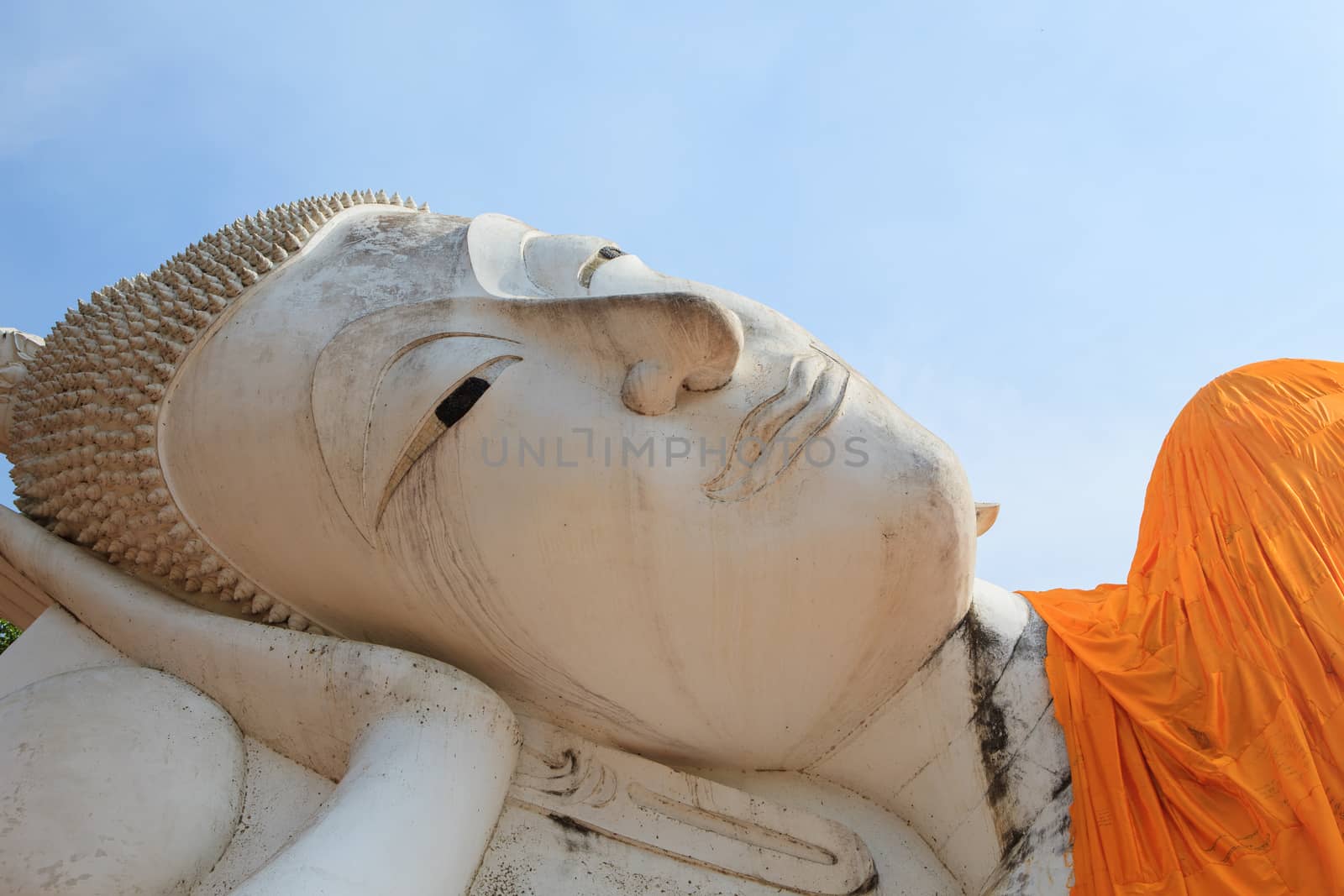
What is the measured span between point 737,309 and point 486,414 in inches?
30.5

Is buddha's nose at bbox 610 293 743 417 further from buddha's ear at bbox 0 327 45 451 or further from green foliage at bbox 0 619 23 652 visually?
green foliage at bbox 0 619 23 652

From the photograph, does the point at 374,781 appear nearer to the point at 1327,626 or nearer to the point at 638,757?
the point at 638,757

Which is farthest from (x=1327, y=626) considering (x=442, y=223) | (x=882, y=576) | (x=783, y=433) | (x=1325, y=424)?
(x=442, y=223)

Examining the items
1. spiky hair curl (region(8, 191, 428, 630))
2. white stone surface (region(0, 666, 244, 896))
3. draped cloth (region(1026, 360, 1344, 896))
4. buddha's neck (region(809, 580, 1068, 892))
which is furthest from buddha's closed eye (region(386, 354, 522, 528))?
draped cloth (region(1026, 360, 1344, 896))

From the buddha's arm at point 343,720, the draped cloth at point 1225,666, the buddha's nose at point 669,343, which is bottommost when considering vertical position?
the buddha's arm at point 343,720

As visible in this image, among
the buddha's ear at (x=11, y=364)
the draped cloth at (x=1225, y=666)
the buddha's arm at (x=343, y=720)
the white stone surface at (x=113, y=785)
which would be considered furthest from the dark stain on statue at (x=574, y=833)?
the buddha's ear at (x=11, y=364)

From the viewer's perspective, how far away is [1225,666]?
2951 millimetres

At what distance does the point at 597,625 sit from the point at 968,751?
105 cm

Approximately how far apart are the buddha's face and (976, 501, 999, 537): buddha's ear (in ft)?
2.17

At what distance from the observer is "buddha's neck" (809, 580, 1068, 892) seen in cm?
306

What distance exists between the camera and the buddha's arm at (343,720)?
2.56m

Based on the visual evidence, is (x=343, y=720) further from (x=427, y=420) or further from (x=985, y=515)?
(x=985, y=515)

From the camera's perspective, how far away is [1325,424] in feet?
10.7

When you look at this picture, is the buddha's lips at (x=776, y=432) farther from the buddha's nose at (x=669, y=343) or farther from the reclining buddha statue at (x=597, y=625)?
the buddha's nose at (x=669, y=343)
